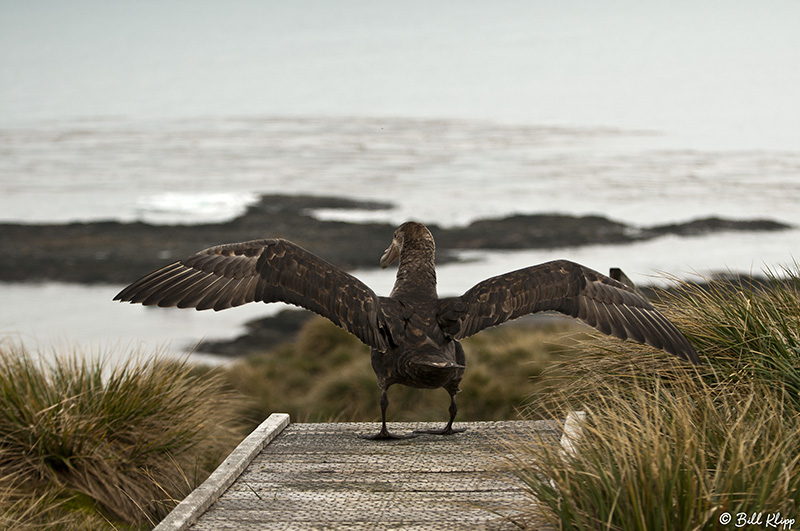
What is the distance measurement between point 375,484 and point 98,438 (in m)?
2.95

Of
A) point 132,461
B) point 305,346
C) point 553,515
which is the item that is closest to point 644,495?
point 553,515

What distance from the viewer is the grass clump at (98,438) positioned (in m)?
6.81

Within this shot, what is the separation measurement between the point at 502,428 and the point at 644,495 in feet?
9.81

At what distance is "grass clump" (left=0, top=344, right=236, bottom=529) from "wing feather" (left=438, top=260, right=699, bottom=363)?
7.95 ft

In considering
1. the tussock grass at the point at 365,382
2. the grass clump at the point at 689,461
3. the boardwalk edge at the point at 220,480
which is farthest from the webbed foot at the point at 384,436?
the tussock grass at the point at 365,382

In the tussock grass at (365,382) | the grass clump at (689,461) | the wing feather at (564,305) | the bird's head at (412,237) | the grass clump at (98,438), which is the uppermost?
the bird's head at (412,237)

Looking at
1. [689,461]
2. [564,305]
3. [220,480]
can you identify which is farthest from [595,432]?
[220,480]

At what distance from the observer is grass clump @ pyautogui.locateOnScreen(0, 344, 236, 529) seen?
6.81m

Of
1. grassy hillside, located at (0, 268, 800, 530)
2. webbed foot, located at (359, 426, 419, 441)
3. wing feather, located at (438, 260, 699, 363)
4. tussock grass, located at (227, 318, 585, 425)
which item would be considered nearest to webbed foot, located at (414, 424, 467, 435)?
webbed foot, located at (359, 426, 419, 441)

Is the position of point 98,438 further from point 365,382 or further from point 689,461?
point 365,382

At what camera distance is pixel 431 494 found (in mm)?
5086

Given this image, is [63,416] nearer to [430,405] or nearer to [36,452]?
[36,452]

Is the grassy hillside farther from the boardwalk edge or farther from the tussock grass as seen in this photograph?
the tussock grass

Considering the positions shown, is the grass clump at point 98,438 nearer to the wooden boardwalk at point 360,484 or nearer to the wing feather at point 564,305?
the wooden boardwalk at point 360,484
